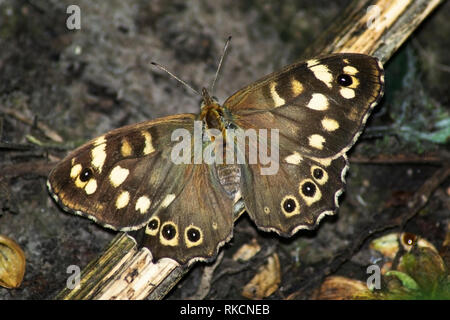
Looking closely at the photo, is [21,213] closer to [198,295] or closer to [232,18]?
[198,295]

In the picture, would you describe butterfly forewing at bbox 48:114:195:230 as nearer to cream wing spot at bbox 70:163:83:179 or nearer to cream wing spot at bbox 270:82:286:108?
cream wing spot at bbox 70:163:83:179

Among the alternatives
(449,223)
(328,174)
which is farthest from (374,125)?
(328,174)

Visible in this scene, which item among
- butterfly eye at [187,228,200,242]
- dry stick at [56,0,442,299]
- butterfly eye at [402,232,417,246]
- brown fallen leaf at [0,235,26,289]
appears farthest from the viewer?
butterfly eye at [402,232,417,246]

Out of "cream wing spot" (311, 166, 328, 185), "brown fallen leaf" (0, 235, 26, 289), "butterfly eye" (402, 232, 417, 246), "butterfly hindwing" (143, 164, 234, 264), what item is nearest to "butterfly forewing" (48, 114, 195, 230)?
"butterfly hindwing" (143, 164, 234, 264)

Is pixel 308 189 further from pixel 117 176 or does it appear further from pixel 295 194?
pixel 117 176

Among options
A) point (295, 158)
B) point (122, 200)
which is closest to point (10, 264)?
point (122, 200)

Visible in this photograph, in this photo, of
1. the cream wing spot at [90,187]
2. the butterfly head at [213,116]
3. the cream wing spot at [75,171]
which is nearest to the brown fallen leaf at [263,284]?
the butterfly head at [213,116]
